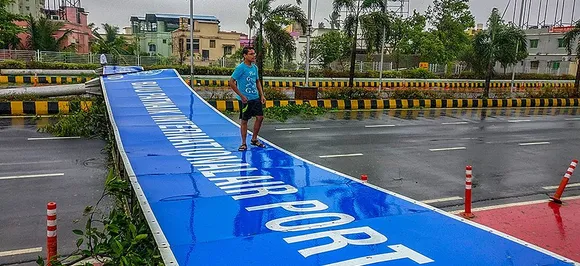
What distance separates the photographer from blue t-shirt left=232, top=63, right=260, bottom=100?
750cm

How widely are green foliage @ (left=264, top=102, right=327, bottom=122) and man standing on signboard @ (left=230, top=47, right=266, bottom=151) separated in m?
6.53

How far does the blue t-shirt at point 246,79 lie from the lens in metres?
7.50

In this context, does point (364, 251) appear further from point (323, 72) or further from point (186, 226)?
point (323, 72)

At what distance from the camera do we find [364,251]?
145 inches

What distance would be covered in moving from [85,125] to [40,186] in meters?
4.46

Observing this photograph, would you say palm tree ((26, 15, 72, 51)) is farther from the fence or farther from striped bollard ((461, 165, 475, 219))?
striped bollard ((461, 165, 475, 219))

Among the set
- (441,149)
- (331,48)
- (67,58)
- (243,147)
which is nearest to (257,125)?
(243,147)

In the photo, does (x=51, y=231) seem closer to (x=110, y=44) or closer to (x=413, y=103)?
(x=413, y=103)

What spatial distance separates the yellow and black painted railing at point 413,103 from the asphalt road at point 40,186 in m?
6.94

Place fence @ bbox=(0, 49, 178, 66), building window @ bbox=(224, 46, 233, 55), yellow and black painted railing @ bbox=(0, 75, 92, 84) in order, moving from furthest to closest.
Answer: building window @ bbox=(224, 46, 233, 55) < fence @ bbox=(0, 49, 178, 66) < yellow and black painted railing @ bbox=(0, 75, 92, 84)

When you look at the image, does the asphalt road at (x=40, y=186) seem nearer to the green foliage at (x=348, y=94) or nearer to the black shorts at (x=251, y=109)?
the black shorts at (x=251, y=109)

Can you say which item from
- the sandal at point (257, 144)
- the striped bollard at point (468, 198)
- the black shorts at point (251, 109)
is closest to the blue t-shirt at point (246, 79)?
the black shorts at point (251, 109)

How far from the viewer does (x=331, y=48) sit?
3975 centimetres

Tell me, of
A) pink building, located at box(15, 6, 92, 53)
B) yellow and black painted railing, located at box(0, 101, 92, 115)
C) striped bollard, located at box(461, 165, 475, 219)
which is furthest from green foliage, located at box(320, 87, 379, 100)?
pink building, located at box(15, 6, 92, 53)
